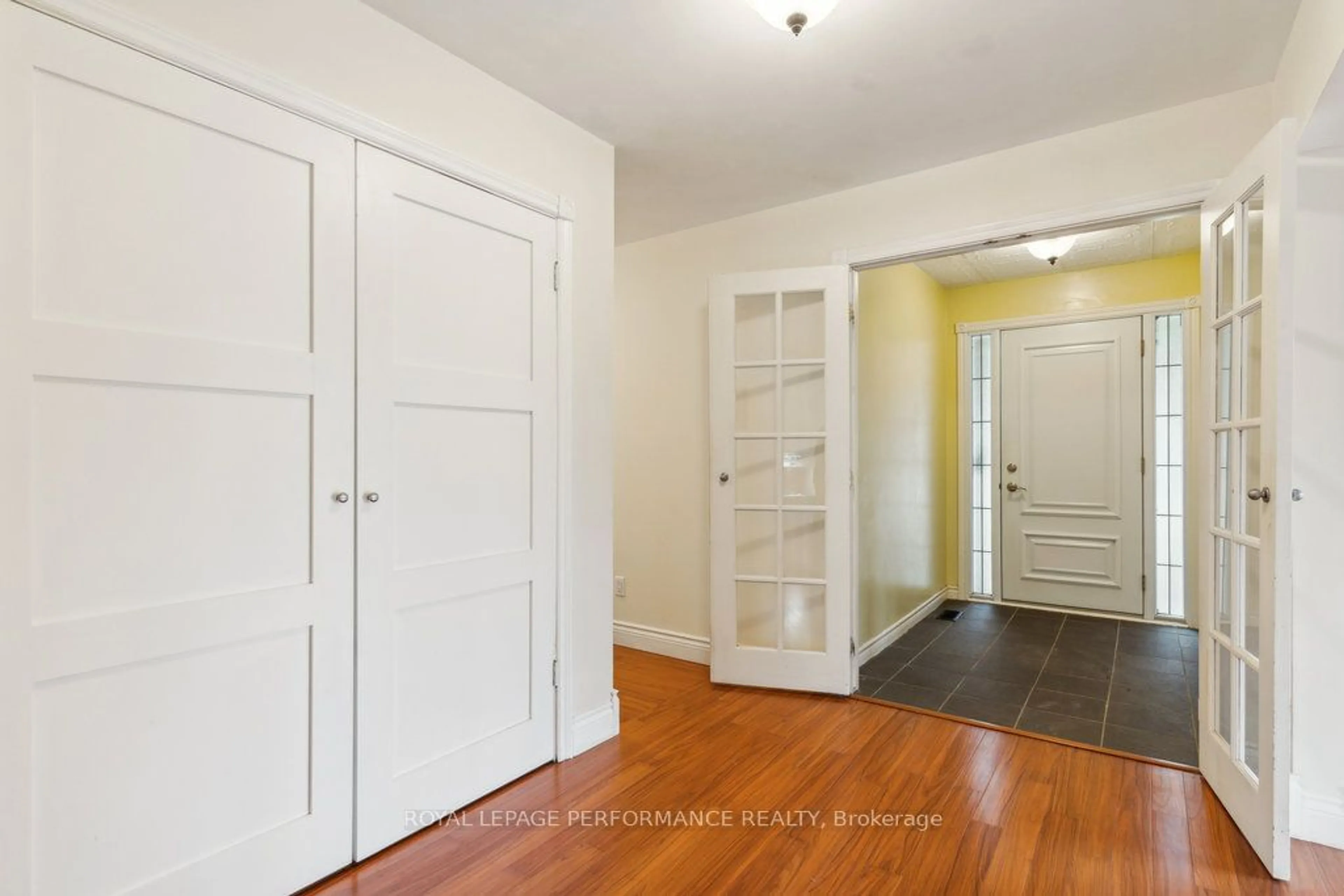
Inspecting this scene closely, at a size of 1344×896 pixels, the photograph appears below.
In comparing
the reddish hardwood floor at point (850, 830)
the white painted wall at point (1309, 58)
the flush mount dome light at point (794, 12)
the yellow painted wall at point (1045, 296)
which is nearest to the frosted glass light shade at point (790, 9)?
the flush mount dome light at point (794, 12)

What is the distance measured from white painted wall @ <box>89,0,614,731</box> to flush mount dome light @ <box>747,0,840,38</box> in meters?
0.97

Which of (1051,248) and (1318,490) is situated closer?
(1318,490)

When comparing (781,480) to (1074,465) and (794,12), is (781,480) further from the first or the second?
(1074,465)

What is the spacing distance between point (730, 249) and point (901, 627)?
261 centimetres

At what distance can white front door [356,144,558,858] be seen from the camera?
72.4 inches

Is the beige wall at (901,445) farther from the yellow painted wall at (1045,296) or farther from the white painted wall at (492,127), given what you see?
the white painted wall at (492,127)

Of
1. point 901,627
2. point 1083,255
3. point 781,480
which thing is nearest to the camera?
point 781,480

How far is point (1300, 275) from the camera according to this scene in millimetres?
1887

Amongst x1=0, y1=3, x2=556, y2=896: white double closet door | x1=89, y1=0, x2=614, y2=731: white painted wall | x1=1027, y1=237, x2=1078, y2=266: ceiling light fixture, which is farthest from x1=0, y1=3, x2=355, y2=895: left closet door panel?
x1=1027, y1=237, x2=1078, y2=266: ceiling light fixture

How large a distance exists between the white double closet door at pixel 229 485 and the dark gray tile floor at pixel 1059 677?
A: 215 centimetres

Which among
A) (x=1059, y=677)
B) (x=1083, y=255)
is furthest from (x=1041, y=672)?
(x=1083, y=255)

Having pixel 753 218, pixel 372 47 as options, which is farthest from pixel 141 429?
pixel 753 218

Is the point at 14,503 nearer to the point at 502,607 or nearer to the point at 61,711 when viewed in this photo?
the point at 61,711

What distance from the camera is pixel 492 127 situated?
7.29ft
